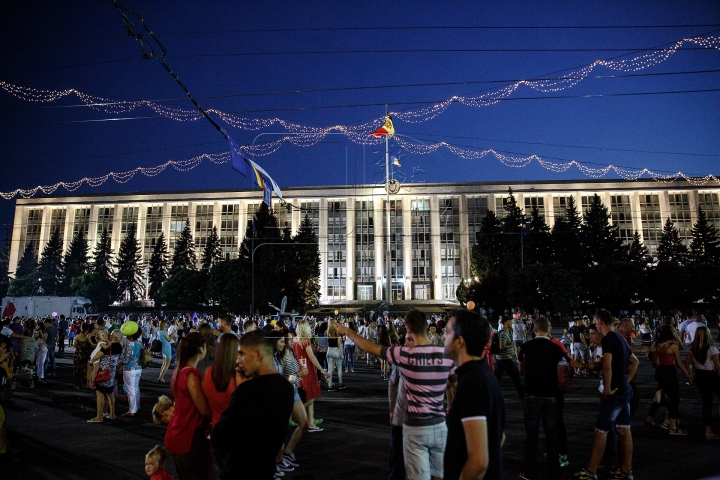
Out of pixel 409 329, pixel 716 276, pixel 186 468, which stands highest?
pixel 716 276

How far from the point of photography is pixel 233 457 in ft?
9.07

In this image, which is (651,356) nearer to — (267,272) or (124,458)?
(124,458)

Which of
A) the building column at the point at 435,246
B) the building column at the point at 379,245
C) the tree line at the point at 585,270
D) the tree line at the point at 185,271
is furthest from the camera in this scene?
the building column at the point at 379,245

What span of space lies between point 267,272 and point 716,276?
151ft

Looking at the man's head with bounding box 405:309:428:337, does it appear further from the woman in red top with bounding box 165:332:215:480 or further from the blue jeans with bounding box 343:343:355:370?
the blue jeans with bounding box 343:343:355:370

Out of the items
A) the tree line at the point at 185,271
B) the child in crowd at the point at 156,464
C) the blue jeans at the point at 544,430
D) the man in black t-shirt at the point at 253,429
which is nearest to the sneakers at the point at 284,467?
the child in crowd at the point at 156,464

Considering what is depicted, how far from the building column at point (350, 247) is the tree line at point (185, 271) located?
681 cm

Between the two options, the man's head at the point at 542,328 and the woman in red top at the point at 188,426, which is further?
the man's head at the point at 542,328

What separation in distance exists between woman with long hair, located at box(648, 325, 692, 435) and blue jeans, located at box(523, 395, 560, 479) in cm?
335

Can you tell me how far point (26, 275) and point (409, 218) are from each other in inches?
2551

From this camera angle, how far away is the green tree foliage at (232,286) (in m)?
50.6

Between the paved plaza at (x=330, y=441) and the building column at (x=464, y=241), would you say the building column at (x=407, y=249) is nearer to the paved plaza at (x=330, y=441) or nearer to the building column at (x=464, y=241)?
the building column at (x=464, y=241)

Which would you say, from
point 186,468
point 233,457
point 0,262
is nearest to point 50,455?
point 186,468

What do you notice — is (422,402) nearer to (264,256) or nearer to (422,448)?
(422,448)
